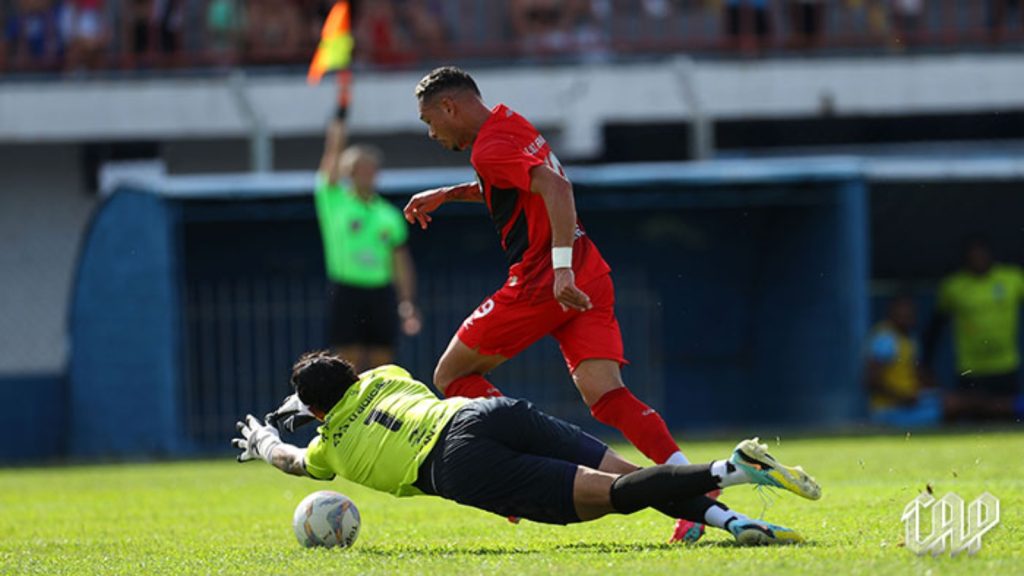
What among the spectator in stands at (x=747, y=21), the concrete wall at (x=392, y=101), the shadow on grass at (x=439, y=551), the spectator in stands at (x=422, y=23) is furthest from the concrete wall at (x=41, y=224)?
the shadow on grass at (x=439, y=551)

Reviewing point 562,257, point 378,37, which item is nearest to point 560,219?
point 562,257

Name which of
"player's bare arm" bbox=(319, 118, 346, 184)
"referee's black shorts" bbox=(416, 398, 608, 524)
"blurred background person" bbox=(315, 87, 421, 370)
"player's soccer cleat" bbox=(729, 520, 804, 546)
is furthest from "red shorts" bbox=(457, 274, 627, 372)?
"player's bare arm" bbox=(319, 118, 346, 184)

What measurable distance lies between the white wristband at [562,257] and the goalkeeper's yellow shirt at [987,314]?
12546 mm

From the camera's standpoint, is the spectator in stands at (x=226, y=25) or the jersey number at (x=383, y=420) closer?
the jersey number at (x=383, y=420)

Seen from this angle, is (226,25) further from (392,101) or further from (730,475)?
(730,475)

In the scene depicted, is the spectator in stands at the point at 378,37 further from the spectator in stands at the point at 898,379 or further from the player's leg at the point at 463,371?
the player's leg at the point at 463,371

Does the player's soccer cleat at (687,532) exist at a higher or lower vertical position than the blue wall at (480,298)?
higher

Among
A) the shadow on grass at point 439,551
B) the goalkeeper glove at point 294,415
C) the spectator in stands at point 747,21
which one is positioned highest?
the spectator in stands at point 747,21

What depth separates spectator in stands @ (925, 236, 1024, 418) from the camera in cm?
1909

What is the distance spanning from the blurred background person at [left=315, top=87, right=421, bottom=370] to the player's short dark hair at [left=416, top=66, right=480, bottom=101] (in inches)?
289

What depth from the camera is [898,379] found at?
19.5m

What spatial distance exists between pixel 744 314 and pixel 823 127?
11.2 feet

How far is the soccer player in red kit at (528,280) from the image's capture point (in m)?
7.70

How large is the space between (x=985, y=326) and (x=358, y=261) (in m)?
7.34
